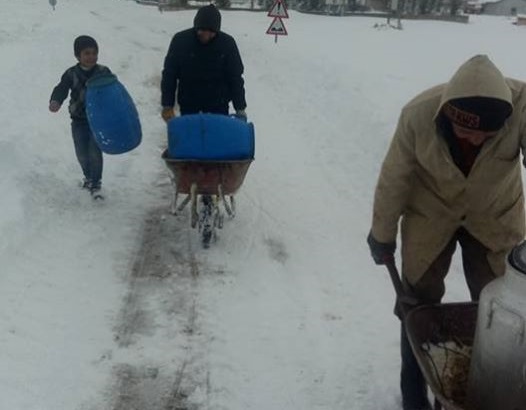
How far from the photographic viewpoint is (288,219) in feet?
25.0

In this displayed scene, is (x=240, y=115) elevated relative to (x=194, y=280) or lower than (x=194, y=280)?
elevated

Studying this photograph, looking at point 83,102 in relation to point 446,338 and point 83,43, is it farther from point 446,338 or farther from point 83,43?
point 446,338

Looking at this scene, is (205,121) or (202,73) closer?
(205,121)

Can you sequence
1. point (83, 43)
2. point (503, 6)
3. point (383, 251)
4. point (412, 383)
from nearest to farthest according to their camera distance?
point (383, 251)
point (412, 383)
point (83, 43)
point (503, 6)

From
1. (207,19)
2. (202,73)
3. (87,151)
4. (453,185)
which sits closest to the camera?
(453,185)

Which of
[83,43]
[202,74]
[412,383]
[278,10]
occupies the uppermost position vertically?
[83,43]

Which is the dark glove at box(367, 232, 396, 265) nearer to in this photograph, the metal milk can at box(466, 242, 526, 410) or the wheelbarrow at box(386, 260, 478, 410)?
the wheelbarrow at box(386, 260, 478, 410)

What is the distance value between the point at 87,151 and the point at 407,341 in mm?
4833

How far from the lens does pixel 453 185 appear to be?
136 inches

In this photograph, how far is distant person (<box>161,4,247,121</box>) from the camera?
6.99 metres

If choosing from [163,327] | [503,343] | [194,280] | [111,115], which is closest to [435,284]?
[503,343]

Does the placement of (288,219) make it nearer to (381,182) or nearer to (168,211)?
(168,211)

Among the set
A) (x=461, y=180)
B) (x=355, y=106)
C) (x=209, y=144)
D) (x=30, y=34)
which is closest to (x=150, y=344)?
(x=209, y=144)

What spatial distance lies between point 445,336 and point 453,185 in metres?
0.70
